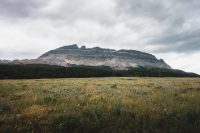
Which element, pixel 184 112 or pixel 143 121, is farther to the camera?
pixel 184 112

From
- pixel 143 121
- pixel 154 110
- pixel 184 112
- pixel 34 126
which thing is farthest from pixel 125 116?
pixel 34 126

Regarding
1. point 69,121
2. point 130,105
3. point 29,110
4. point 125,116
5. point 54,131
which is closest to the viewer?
point 54,131

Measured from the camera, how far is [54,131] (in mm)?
7238

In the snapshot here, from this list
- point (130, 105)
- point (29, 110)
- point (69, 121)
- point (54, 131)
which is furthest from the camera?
point (130, 105)

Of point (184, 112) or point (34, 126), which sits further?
point (184, 112)

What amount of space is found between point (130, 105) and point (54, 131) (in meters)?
4.06

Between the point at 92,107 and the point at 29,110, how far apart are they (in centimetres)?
243

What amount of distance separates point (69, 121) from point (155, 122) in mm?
2820

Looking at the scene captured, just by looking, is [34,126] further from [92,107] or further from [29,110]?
[92,107]

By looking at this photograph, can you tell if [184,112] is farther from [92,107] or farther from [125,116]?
[92,107]

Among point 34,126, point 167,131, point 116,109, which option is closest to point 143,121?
point 167,131

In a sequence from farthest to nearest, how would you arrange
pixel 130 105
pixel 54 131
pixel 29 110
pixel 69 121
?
pixel 130 105, pixel 29 110, pixel 69 121, pixel 54 131

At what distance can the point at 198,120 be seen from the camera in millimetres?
8305

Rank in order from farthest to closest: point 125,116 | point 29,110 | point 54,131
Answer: point 29,110 < point 125,116 < point 54,131
